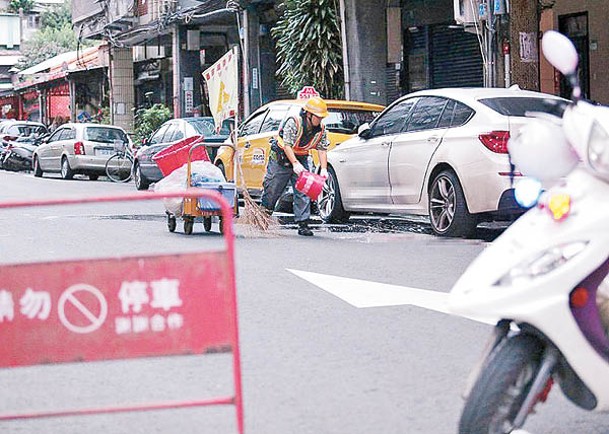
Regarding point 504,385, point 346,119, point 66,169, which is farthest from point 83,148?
Result: point 504,385

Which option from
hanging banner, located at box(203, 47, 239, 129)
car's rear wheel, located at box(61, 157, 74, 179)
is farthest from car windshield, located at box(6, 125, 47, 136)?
hanging banner, located at box(203, 47, 239, 129)

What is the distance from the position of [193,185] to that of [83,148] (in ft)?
53.0

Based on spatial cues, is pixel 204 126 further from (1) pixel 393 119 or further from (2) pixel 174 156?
(1) pixel 393 119

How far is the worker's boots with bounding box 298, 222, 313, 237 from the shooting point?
42.7 feet

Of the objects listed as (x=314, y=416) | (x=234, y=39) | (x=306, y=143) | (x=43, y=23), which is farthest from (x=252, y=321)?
(x=43, y=23)

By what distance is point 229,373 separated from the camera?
6.36m

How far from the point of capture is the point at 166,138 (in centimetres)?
2341

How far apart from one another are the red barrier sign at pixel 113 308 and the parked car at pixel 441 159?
23.5 feet

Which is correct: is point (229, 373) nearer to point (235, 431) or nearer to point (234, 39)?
point (235, 431)

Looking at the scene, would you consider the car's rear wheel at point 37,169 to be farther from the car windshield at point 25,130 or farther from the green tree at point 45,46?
the green tree at point 45,46

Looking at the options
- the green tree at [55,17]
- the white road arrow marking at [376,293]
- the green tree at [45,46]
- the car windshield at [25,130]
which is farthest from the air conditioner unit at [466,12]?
the green tree at [55,17]

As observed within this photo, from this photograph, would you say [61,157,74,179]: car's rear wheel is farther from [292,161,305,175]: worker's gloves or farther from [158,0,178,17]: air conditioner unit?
[292,161,305,175]: worker's gloves

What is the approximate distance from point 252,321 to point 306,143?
18.2 ft

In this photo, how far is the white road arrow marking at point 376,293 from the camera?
8.23m
